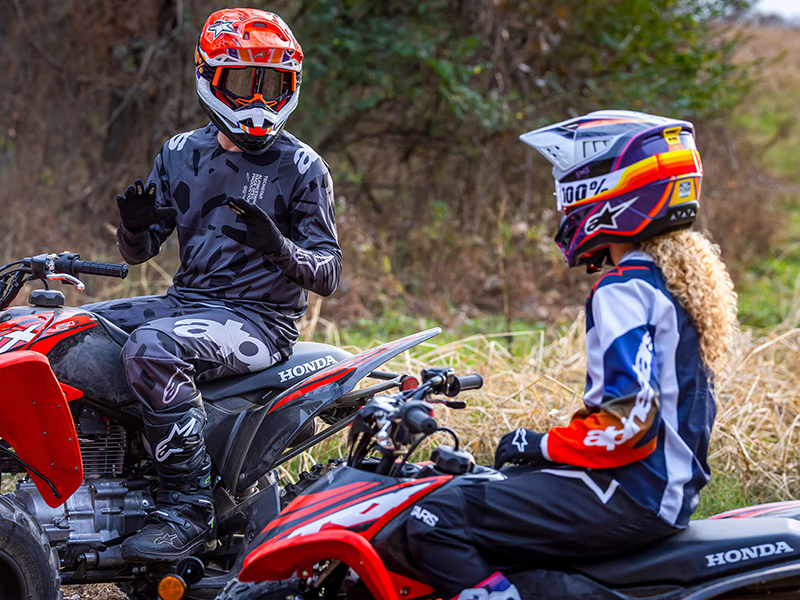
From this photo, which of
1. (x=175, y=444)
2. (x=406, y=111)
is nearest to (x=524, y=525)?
(x=175, y=444)

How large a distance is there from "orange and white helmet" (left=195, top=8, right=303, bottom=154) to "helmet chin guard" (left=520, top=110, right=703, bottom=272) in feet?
4.08

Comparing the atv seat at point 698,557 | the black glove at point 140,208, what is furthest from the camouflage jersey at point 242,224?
the atv seat at point 698,557

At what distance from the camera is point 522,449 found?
98.2 inches

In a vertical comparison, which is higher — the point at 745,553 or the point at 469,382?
the point at 469,382

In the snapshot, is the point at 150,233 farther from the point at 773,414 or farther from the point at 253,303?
the point at 773,414

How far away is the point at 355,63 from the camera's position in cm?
959

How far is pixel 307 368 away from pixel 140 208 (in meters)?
0.89

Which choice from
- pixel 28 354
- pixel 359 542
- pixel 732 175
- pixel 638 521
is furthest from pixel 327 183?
pixel 732 175

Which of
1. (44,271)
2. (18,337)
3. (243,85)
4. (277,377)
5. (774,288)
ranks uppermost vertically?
(243,85)

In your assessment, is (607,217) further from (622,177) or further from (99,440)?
(99,440)

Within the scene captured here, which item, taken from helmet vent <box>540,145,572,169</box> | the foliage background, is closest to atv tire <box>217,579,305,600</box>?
helmet vent <box>540,145,572,169</box>

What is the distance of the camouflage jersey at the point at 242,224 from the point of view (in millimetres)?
3365

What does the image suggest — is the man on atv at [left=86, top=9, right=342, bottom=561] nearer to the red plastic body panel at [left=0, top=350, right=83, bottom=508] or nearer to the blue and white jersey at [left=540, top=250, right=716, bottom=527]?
the red plastic body panel at [left=0, top=350, right=83, bottom=508]

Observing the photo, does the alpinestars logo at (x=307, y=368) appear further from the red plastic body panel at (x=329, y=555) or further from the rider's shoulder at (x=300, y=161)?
the red plastic body panel at (x=329, y=555)
